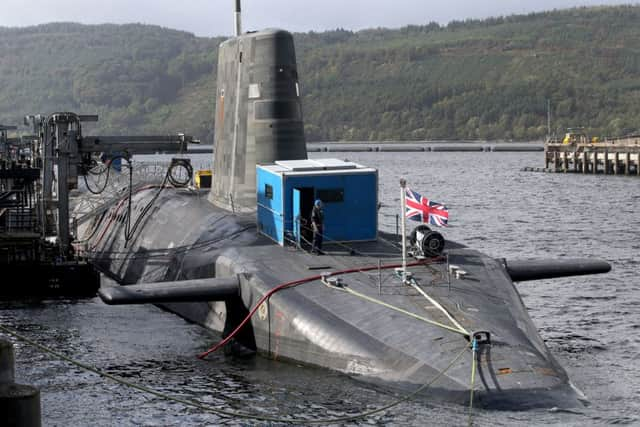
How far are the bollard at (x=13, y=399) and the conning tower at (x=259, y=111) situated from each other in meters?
18.3

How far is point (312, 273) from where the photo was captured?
82.6 ft

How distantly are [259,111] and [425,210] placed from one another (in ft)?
33.0

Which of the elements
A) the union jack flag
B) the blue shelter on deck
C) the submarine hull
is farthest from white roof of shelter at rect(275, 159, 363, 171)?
the union jack flag

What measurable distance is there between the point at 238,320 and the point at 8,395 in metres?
11.7

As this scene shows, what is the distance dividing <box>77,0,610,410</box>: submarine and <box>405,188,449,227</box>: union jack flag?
4.44ft

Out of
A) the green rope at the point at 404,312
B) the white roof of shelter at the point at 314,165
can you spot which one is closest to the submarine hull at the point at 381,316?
the green rope at the point at 404,312

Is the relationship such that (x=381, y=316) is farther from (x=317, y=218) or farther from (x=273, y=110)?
(x=273, y=110)

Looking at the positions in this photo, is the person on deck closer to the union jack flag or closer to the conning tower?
the union jack flag

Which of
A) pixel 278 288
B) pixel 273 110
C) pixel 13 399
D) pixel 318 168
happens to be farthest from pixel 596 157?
pixel 13 399

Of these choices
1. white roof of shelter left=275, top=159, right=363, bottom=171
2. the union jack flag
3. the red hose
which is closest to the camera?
the union jack flag

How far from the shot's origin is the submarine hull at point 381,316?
779 inches

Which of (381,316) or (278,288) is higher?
(278,288)

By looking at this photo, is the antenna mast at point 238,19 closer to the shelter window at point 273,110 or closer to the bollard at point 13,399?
the shelter window at point 273,110

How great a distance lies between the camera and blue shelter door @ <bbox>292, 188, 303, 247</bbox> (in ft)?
90.4
